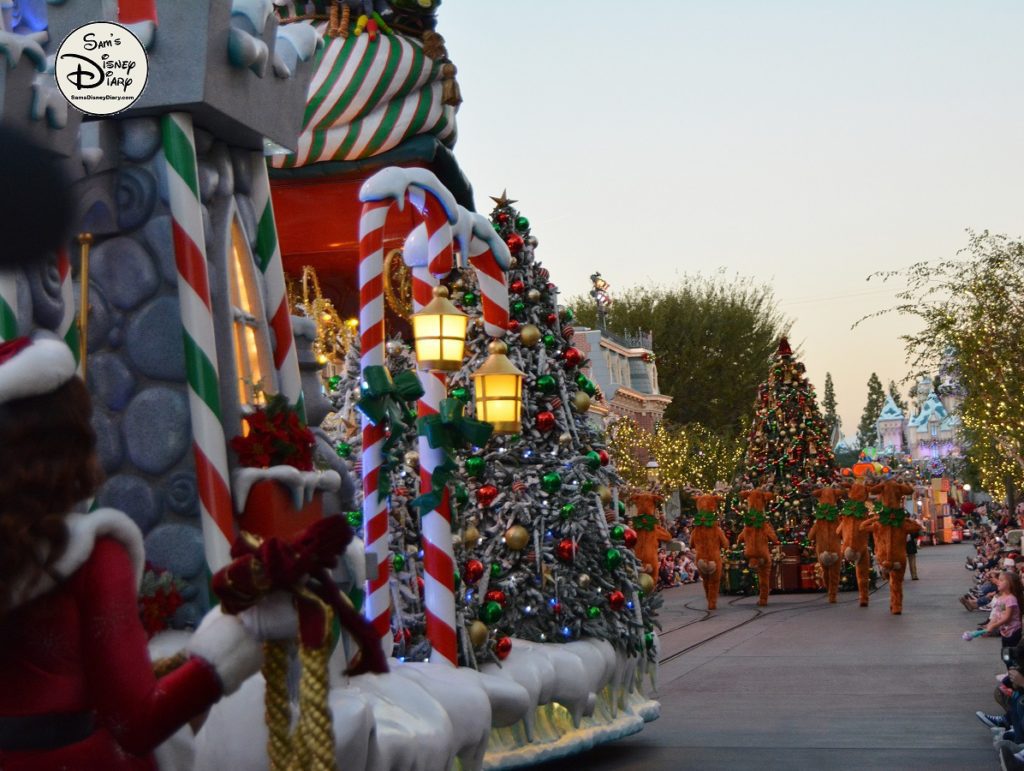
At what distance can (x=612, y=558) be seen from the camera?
10.9 m

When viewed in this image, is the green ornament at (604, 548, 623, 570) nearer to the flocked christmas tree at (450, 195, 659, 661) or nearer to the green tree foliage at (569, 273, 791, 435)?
the flocked christmas tree at (450, 195, 659, 661)

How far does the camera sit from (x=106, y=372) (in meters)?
6.52

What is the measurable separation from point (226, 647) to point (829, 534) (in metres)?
25.0

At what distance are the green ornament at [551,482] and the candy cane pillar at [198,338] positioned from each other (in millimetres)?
4551

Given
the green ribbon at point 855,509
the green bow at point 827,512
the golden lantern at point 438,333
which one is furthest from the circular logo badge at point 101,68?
the green bow at point 827,512

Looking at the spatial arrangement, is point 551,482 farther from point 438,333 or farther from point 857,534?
point 857,534

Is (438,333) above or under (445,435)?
above

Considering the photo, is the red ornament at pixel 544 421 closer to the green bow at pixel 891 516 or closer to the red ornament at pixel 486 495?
the red ornament at pixel 486 495

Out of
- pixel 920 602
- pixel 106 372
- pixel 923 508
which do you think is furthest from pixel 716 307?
pixel 106 372

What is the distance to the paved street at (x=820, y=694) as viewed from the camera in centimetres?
1096

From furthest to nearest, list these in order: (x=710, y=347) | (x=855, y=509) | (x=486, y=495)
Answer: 1. (x=710, y=347)
2. (x=855, y=509)
3. (x=486, y=495)

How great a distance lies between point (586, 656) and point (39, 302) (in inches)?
216

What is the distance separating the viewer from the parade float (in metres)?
6.30

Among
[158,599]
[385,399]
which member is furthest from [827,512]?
[158,599]
